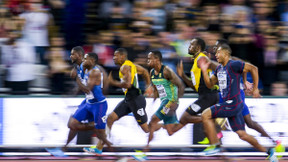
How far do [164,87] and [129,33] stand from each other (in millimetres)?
2039

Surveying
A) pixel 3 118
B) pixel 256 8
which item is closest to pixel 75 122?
pixel 3 118

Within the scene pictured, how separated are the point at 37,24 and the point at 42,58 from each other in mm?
697

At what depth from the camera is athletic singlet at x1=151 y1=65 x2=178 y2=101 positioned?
966 cm

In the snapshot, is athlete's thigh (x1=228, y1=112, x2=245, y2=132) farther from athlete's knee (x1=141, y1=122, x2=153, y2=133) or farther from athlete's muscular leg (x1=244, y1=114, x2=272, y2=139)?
athlete's knee (x1=141, y1=122, x2=153, y2=133)

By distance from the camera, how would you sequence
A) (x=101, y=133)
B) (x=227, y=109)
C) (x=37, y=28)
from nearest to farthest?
1. (x=227, y=109)
2. (x=101, y=133)
3. (x=37, y=28)

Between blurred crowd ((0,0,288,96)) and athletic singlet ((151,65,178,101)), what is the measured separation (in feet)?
4.08

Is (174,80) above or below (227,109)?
above

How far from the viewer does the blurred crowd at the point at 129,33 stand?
10.9 meters

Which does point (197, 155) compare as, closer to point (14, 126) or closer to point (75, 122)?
point (75, 122)

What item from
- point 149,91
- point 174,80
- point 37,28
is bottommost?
point 149,91

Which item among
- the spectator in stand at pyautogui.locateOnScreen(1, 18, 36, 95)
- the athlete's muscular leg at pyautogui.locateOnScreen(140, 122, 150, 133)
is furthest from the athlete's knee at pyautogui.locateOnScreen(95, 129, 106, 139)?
the spectator in stand at pyautogui.locateOnScreen(1, 18, 36, 95)

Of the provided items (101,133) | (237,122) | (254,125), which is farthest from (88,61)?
(254,125)

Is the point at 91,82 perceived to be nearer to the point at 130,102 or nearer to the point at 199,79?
the point at 130,102

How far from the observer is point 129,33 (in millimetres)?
11312
